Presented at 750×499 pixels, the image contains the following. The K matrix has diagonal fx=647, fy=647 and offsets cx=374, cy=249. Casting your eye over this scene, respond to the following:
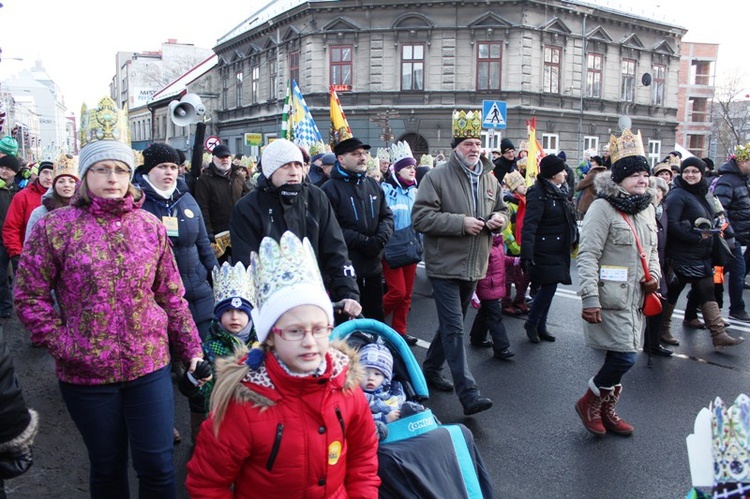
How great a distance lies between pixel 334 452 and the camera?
2.56 metres

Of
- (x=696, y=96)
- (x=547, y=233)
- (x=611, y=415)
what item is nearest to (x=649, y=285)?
(x=611, y=415)

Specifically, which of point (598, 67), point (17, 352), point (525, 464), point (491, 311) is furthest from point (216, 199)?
point (598, 67)

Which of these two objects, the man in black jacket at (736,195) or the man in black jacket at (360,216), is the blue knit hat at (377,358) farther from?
the man in black jacket at (736,195)

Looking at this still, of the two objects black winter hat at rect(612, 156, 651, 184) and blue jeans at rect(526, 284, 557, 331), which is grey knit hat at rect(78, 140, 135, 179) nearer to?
black winter hat at rect(612, 156, 651, 184)

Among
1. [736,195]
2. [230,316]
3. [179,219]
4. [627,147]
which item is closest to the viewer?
[230,316]

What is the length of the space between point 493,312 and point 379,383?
363 centimetres

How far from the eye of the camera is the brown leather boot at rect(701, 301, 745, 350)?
23.2 ft

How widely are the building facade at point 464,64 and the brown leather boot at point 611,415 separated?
83.2 ft

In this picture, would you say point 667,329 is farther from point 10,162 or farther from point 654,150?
point 654,150

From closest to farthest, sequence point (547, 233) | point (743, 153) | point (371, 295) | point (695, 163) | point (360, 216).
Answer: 1. point (360, 216)
2. point (371, 295)
3. point (695, 163)
4. point (547, 233)
5. point (743, 153)

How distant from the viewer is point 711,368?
6555 mm

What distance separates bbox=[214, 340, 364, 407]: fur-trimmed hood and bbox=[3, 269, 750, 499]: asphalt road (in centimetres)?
192

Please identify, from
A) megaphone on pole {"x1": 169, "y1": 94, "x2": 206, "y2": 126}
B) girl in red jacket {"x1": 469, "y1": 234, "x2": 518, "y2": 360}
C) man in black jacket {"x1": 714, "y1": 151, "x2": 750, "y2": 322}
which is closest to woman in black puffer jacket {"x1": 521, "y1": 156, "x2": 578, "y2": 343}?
girl in red jacket {"x1": 469, "y1": 234, "x2": 518, "y2": 360}

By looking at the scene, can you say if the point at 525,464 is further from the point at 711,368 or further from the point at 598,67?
the point at 598,67
